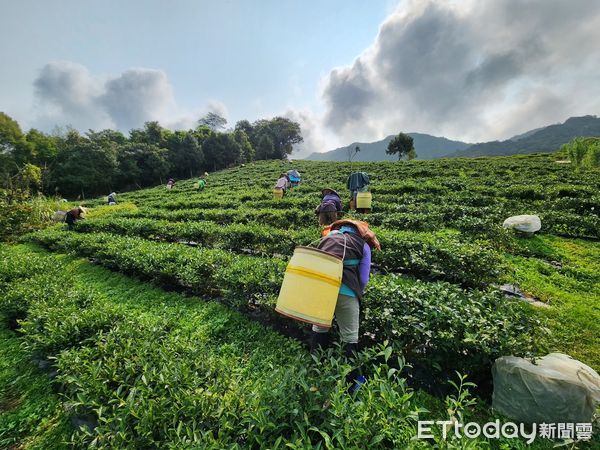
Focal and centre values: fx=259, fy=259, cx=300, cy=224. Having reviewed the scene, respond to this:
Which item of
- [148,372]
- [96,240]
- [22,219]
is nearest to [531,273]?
[148,372]

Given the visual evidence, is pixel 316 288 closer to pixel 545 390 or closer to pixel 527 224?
pixel 545 390

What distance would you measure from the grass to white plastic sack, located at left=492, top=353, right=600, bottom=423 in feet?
1.57

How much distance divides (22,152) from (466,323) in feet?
183

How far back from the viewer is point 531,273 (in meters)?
6.04

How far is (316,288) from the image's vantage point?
2568mm

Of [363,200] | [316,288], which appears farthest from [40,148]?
[316,288]

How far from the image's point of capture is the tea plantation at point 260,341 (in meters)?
2.05

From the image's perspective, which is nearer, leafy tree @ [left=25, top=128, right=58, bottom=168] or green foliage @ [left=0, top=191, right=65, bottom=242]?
green foliage @ [left=0, top=191, right=65, bottom=242]

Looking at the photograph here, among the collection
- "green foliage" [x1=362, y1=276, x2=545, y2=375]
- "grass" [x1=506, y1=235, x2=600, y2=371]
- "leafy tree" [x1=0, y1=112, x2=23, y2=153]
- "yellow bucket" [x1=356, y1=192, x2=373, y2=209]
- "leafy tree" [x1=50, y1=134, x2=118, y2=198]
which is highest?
"leafy tree" [x1=0, y1=112, x2=23, y2=153]

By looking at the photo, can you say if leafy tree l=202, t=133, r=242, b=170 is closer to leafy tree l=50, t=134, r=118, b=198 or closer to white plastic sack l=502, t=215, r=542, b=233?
leafy tree l=50, t=134, r=118, b=198

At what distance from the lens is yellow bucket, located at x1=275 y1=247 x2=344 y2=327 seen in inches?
101

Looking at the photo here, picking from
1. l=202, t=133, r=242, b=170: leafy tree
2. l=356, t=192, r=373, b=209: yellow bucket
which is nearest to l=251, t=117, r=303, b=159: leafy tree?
l=202, t=133, r=242, b=170: leafy tree

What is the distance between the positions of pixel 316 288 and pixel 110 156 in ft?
163

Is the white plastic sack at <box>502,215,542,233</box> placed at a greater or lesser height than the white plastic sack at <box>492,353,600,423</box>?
greater
